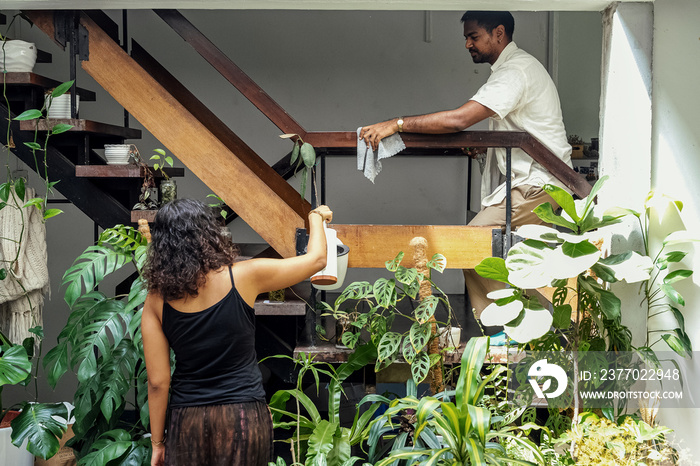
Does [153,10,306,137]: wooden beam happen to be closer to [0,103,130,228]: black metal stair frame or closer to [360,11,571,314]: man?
[360,11,571,314]: man

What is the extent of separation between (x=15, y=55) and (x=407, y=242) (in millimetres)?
2251

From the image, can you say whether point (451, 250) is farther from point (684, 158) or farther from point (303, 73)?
point (303, 73)

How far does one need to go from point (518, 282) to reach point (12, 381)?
2.22 meters

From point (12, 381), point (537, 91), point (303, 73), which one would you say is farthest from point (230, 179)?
point (303, 73)

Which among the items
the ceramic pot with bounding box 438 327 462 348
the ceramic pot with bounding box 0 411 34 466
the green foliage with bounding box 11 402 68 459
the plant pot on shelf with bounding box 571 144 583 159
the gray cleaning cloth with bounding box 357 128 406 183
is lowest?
the ceramic pot with bounding box 0 411 34 466

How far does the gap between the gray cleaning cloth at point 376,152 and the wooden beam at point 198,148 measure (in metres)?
0.43

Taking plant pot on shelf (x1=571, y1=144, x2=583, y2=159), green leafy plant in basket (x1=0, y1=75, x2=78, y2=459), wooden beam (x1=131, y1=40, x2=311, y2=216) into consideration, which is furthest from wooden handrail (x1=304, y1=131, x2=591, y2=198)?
plant pot on shelf (x1=571, y1=144, x2=583, y2=159)

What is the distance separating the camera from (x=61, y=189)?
3576mm

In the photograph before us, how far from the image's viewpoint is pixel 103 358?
3.18 m

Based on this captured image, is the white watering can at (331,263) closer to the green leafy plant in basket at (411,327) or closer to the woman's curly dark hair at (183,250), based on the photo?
the green leafy plant in basket at (411,327)

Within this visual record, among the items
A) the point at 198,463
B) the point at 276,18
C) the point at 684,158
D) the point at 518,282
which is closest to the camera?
the point at 198,463

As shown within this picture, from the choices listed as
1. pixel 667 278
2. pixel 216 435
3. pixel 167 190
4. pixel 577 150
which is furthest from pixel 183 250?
pixel 577 150

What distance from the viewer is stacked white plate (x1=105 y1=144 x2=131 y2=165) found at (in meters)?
3.54

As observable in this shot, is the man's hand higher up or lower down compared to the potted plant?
higher up
